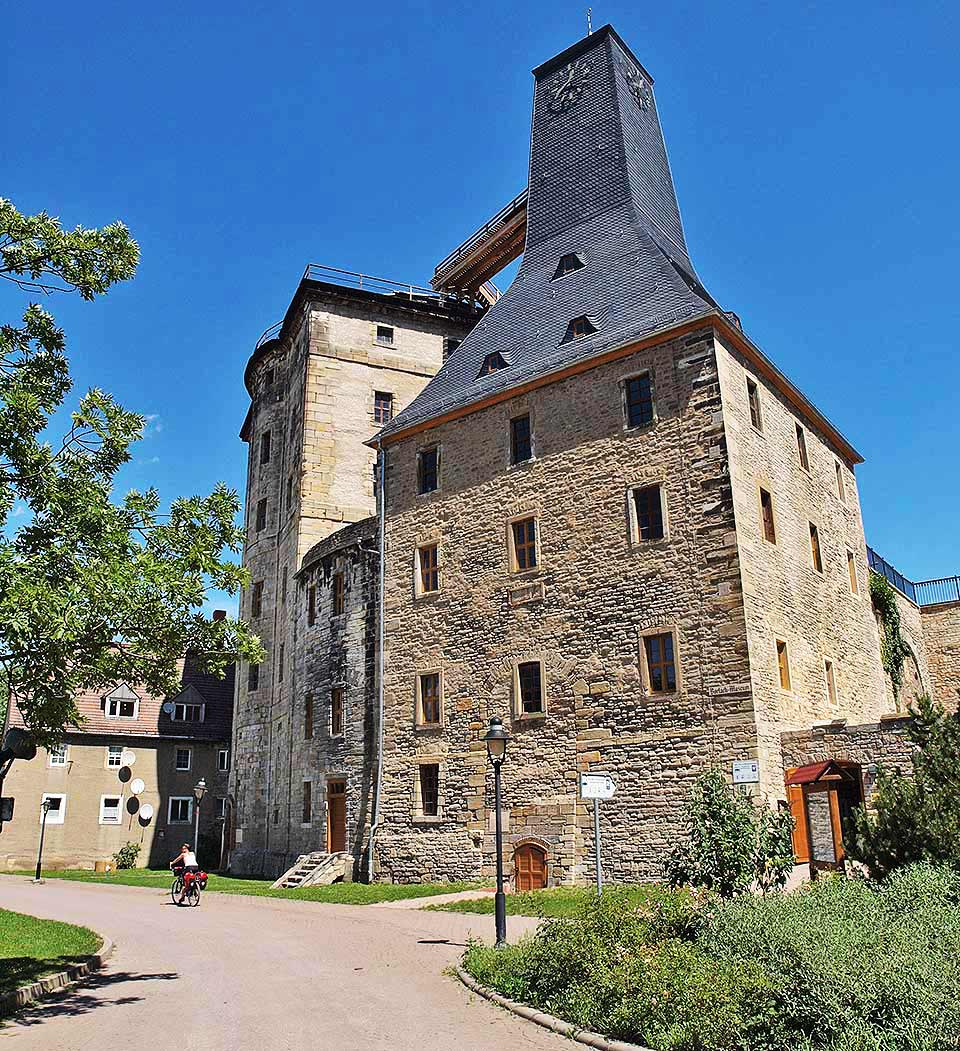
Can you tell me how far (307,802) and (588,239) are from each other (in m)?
19.3

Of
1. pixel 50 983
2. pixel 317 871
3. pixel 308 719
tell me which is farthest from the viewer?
pixel 308 719

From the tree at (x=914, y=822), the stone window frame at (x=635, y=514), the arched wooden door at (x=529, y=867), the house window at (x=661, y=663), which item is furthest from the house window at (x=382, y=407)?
the tree at (x=914, y=822)

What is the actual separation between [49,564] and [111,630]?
0.94m

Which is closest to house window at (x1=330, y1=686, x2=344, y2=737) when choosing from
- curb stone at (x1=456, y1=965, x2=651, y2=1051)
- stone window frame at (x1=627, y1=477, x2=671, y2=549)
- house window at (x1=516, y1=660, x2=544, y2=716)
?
house window at (x1=516, y1=660, x2=544, y2=716)

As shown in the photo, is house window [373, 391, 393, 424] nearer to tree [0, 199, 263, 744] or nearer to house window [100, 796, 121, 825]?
house window [100, 796, 121, 825]

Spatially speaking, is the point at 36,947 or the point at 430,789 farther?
the point at 430,789

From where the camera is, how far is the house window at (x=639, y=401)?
22.7m

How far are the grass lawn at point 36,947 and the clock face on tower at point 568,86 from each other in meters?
28.5

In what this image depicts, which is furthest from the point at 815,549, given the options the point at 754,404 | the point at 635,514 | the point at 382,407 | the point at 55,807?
the point at 55,807

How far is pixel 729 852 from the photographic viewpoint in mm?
13000

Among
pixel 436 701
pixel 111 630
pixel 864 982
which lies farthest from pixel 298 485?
pixel 864 982

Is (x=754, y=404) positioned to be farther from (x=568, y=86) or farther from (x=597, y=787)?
(x=568, y=86)

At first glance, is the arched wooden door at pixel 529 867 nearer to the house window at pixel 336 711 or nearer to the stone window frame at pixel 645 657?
the stone window frame at pixel 645 657

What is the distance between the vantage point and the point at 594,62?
106 ft
